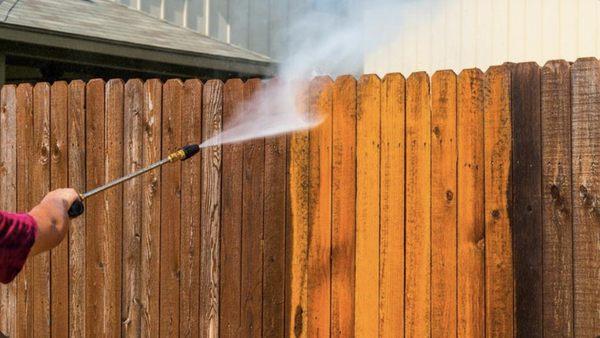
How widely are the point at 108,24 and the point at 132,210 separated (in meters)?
4.03

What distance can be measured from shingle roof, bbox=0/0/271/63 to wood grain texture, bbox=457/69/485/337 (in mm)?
4512

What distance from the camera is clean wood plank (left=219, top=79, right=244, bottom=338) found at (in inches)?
193

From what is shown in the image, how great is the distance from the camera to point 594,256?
12.7 feet

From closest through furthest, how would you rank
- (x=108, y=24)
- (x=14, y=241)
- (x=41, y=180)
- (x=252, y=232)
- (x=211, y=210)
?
(x=14, y=241) < (x=252, y=232) < (x=211, y=210) < (x=41, y=180) < (x=108, y=24)

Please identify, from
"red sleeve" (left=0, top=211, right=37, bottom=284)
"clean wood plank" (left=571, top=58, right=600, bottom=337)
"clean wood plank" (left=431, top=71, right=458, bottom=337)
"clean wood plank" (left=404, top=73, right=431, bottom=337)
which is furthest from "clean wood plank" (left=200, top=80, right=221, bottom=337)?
"red sleeve" (left=0, top=211, right=37, bottom=284)

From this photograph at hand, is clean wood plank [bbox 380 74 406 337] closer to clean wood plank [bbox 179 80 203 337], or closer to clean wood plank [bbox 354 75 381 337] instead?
clean wood plank [bbox 354 75 381 337]

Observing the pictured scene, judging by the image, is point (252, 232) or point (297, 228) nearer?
point (297, 228)

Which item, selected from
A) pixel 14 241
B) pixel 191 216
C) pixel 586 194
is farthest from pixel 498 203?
pixel 14 241

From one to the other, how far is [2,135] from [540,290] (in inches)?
145

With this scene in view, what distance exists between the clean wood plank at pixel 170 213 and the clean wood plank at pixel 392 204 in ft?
4.22

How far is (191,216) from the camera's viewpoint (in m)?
5.05

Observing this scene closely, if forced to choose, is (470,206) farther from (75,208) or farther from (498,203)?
(75,208)

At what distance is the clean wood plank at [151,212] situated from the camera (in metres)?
5.17

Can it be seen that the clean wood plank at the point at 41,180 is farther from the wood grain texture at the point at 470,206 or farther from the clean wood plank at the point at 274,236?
the wood grain texture at the point at 470,206
